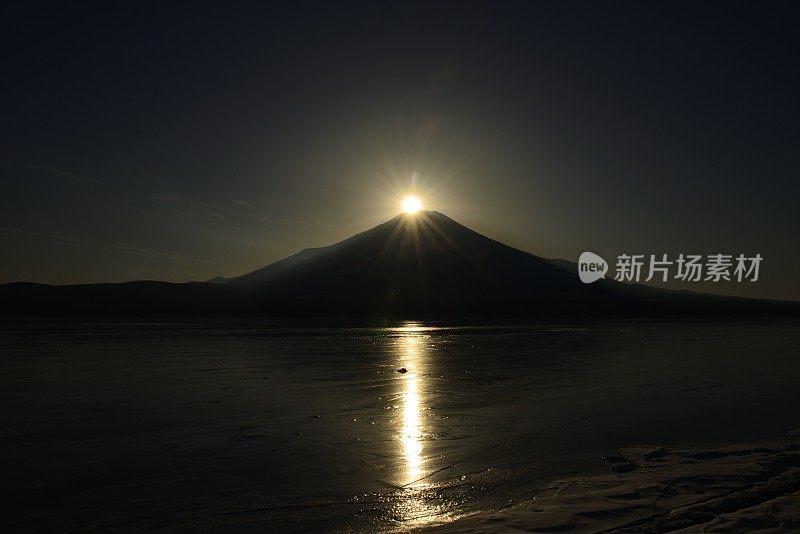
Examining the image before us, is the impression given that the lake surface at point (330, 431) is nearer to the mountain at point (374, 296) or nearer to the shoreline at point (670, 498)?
the shoreline at point (670, 498)

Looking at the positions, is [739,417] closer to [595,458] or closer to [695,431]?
[695,431]

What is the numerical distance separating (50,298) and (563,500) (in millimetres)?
139734

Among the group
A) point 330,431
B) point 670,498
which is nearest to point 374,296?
point 330,431

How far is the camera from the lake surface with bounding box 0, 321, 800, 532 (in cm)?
758

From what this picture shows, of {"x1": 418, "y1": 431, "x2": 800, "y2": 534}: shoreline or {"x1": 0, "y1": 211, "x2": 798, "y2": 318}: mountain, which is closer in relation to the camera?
{"x1": 418, "y1": 431, "x2": 800, "y2": 534}: shoreline

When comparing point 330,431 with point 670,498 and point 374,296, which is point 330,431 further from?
point 374,296

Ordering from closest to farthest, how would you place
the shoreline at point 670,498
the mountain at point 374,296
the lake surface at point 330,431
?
the shoreline at point 670,498, the lake surface at point 330,431, the mountain at point 374,296

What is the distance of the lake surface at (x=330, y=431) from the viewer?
299 inches

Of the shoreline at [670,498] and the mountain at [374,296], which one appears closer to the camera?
the shoreline at [670,498]

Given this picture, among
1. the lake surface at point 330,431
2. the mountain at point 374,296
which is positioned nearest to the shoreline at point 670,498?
the lake surface at point 330,431

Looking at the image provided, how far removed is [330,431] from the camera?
38.8 feet

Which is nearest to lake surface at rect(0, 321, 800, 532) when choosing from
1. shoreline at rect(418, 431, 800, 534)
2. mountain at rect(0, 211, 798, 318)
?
shoreline at rect(418, 431, 800, 534)

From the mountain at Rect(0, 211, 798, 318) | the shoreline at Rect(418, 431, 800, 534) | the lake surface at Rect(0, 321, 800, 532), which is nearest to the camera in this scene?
the shoreline at Rect(418, 431, 800, 534)

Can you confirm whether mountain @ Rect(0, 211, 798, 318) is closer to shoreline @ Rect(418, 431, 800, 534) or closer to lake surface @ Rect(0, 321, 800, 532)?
lake surface @ Rect(0, 321, 800, 532)
